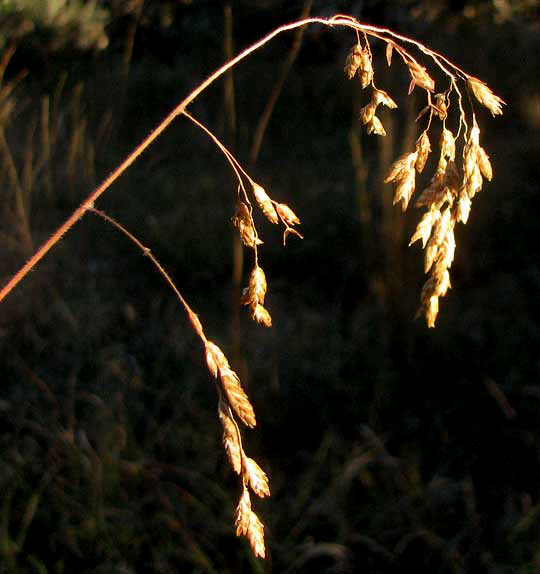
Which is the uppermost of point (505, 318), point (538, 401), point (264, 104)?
point (264, 104)

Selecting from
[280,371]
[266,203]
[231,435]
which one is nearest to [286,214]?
[266,203]

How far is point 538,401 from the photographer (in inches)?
93.6

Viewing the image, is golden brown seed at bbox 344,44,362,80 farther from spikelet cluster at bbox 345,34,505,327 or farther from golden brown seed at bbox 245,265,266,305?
golden brown seed at bbox 245,265,266,305

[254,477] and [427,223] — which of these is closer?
[254,477]

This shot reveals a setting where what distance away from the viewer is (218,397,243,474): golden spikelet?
0.77 metres

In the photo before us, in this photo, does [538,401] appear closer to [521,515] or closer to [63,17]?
[521,515]

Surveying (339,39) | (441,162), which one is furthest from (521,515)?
(339,39)

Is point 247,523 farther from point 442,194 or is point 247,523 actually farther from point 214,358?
point 442,194

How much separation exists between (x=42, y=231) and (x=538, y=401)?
2164 millimetres

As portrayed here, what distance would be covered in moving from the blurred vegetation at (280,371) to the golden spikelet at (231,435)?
2.81 ft

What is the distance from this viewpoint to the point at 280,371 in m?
2.56

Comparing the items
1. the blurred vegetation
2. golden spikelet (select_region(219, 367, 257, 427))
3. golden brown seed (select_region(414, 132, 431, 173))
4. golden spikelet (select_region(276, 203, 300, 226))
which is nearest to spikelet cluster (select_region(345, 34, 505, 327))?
golden brown seed (select_region(414, 132, 431, 173))

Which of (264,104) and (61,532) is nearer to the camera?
(61,532)

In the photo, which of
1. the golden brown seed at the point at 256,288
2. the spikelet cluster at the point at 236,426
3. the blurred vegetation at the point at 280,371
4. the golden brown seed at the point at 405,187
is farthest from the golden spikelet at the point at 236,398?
the blurred vegetation at the point at 280,371
